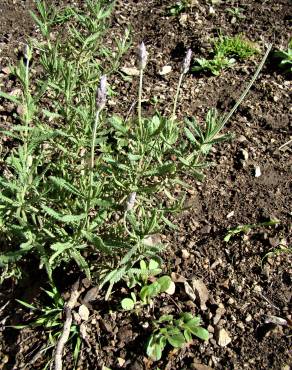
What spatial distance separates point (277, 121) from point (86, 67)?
142 centimetres

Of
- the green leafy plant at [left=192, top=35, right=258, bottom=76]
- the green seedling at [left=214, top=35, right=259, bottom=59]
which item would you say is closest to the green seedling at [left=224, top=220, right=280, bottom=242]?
the green leafy plant at [left=192, top=35, right=258, bottom=76]

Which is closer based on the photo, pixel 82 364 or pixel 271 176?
pixel 82 364

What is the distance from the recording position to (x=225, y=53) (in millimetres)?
3748

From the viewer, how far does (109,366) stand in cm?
228

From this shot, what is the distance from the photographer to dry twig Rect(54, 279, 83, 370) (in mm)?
2156

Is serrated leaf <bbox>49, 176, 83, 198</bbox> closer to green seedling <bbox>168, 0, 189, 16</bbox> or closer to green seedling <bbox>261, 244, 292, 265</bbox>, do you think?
green seedling <bbox>261, 244, 292, 265</bbox>

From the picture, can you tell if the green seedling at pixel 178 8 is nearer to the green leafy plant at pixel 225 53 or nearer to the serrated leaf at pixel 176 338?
the green leafy plant at pixel 225 53

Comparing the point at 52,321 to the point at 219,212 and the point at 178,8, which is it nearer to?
the point at 219,212

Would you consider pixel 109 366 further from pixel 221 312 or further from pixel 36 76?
pixel 36 76

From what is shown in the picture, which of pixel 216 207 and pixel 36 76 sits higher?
pixel 36 76

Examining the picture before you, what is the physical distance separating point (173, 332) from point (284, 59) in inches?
90.7

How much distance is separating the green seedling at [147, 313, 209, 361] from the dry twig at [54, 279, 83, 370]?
389 mm

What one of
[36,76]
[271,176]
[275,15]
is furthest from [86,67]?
[275,15]

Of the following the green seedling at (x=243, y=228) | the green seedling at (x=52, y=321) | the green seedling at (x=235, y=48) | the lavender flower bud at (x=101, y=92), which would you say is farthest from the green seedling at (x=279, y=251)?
the green seedling at (x=235, y=48)
